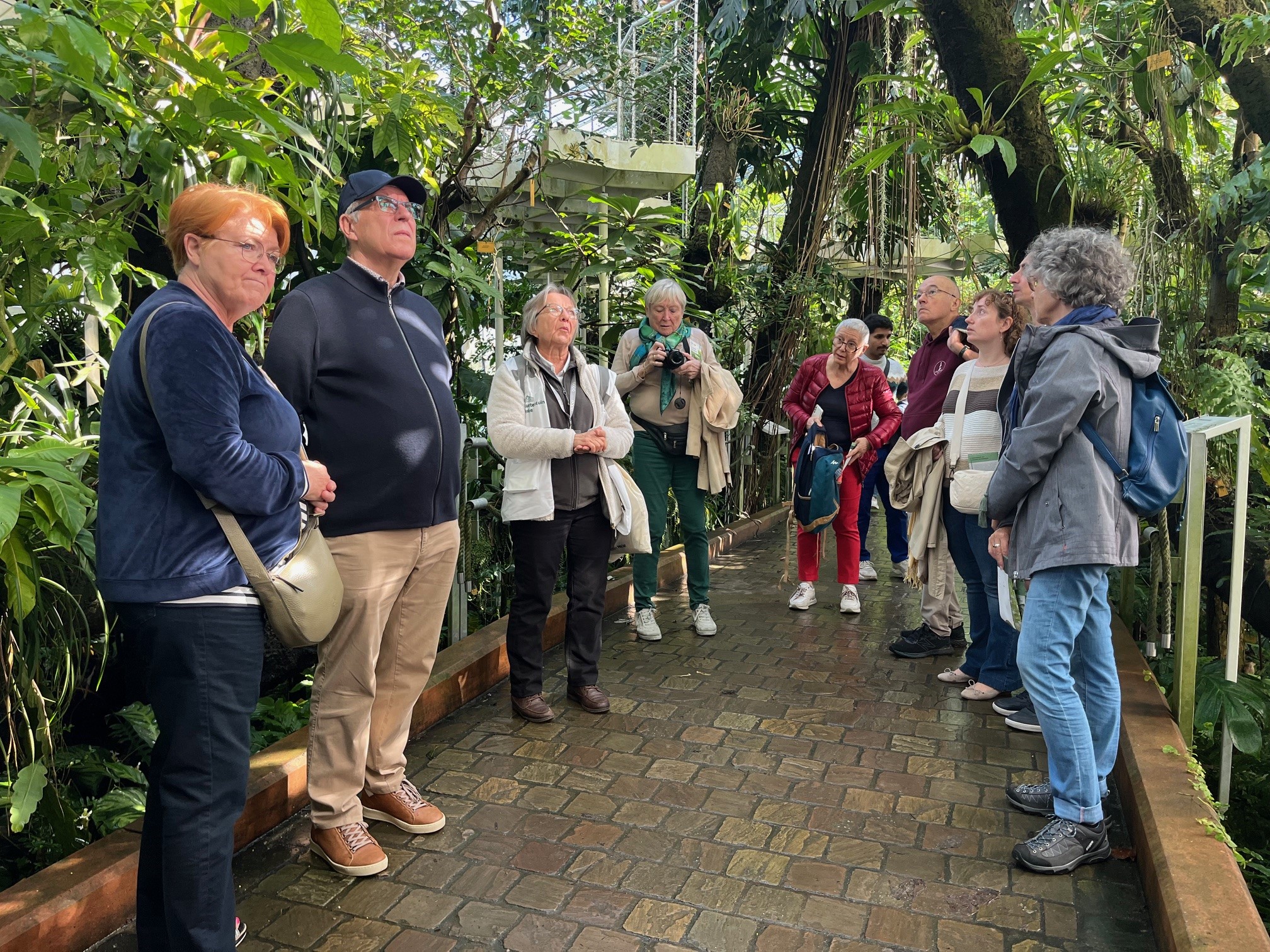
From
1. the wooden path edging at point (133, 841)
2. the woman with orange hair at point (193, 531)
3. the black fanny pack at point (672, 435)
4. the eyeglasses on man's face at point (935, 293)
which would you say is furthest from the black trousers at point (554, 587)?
the eyeglasses on man's face at point (935, 293)

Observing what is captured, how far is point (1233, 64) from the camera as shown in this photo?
5.36 metres

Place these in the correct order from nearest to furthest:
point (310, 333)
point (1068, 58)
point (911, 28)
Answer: point (310, 333), point (1068, 58), point (911, 28)

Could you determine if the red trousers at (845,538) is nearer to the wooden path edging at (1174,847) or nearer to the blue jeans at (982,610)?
the blue jeans at (982,610)

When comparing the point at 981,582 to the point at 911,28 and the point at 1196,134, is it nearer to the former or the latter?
the point at 1196,134

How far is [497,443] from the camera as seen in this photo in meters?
4.16

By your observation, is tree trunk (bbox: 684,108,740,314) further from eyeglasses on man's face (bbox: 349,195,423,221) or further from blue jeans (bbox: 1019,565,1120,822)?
blue jeans (bbox: 1019,565,1120,822)

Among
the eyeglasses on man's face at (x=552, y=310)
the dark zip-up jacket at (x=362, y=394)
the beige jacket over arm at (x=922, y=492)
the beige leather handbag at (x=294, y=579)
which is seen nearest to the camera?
the beige leather handbag at (x=294, y=579)

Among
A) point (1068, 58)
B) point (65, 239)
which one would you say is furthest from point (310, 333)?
point (1068, 58)

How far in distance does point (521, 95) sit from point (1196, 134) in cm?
422

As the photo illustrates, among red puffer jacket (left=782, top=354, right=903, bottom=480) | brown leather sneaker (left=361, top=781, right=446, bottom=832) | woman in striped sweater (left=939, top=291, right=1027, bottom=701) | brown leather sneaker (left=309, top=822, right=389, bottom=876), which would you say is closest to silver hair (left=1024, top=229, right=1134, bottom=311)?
woman in striped sweater (left=939, top=291, right=1027, bottom=701)

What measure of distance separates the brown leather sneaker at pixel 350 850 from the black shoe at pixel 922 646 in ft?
10.5

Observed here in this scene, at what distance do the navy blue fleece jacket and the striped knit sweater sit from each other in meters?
3.26

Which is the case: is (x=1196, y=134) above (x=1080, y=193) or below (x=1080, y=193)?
above

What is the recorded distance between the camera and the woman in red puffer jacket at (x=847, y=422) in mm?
6266
